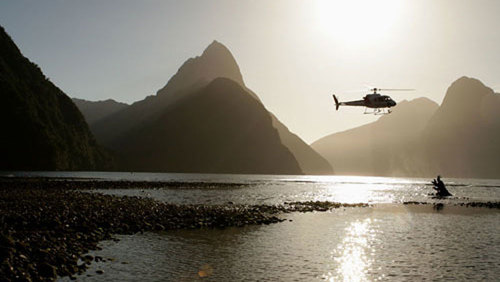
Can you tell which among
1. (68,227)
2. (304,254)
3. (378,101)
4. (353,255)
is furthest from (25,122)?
(353,255)

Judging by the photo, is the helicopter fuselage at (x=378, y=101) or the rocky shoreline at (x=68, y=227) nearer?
the rocky shoreline at (x=68, y=227)

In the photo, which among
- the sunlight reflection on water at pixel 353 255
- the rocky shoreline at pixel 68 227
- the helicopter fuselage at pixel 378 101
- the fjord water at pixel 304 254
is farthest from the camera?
the helicopter fuselage at pixel 378 101

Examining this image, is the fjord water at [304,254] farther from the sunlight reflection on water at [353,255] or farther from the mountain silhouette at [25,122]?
the mountain silhouette at [25,122]

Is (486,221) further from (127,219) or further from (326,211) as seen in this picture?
(127,219)

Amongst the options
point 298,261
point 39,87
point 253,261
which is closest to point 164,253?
point 253,261

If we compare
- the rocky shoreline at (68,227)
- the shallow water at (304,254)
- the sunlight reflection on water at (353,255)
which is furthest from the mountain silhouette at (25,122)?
the sunlight reflection on water at (353,255)

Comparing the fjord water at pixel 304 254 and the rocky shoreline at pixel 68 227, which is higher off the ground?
the rocky shoreline at pixel 68 227

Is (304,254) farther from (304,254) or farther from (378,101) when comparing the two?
(378,101)

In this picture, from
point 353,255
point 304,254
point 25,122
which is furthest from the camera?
point 25,122

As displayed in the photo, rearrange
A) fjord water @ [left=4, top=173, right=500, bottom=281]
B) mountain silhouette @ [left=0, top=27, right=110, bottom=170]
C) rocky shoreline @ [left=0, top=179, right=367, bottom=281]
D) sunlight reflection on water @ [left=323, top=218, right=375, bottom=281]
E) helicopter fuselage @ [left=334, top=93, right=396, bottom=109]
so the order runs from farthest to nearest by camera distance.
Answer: mountain silhouette @ [left=0, top=27, right=110, bottom=170], helicopter fuselage @ [left=334, top=93, right=396, bottom=109], sunlight reflection on water @ [left=323, top=218, right=375, bottom=281], fjord water @ [left=4, top=173, right=500, bottom=281], rocky shoreline @ [left=0, top=179, right=367, bottom=281]

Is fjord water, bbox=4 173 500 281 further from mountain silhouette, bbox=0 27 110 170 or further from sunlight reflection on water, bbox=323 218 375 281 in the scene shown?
mountain silhouette, bbox=0 27 110 170

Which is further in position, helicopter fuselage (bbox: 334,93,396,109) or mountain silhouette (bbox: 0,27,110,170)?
mountain silhouette (bbox: 0,27,110,170)

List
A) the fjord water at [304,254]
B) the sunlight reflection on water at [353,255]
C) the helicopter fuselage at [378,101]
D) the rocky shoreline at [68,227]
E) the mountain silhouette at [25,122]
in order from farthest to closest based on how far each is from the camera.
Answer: the mountain silhouette at [25,122] < the helicopter fuselage at [378,101] < the sunlight reflection on water at [353,255] < the fjord water at [304,254] < the rocky shoreline at [68,227]

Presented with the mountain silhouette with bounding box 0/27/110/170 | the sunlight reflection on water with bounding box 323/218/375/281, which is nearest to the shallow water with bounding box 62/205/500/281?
the sunlight reflection on water with bounding box 323/218/375/281
